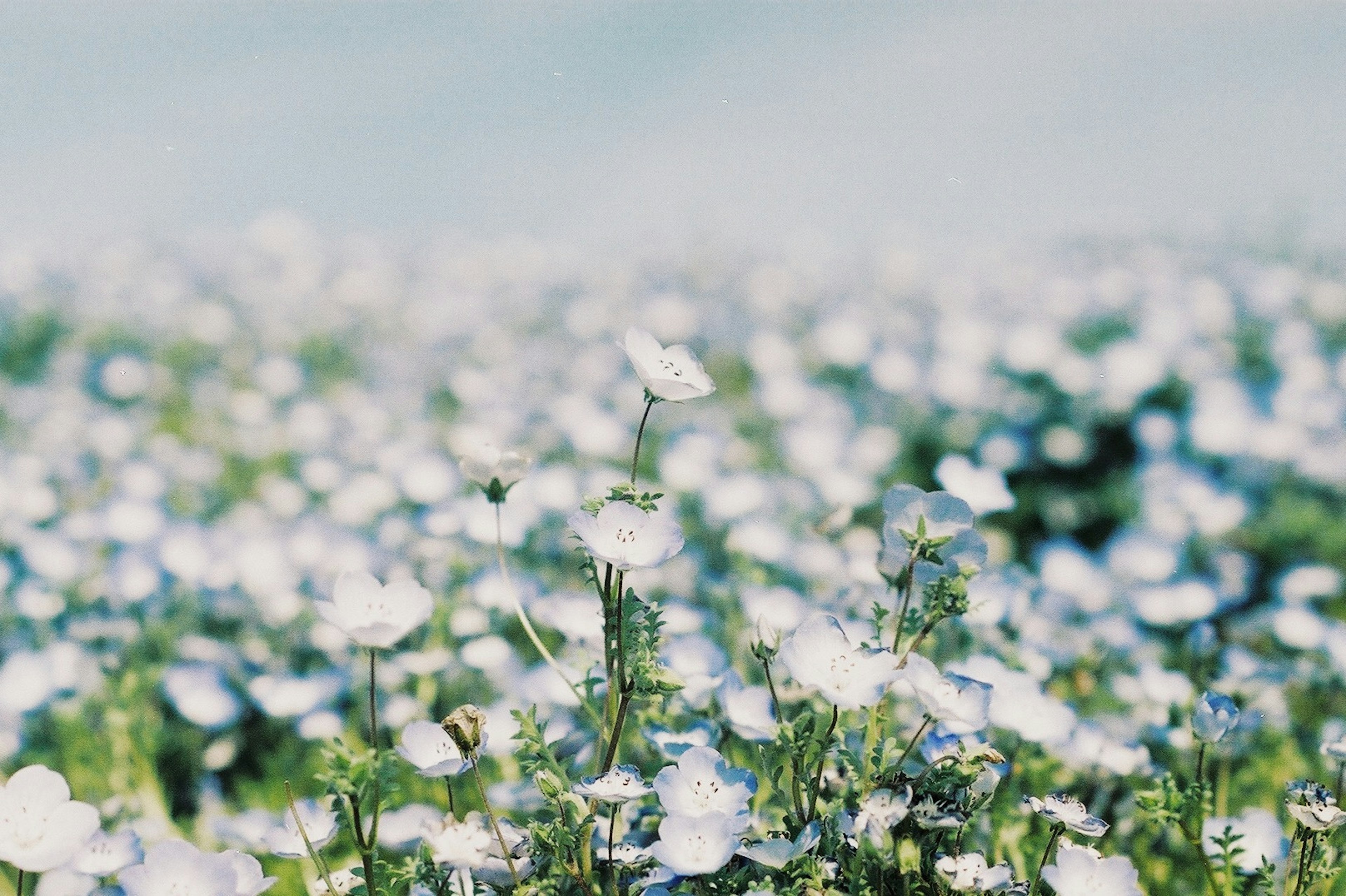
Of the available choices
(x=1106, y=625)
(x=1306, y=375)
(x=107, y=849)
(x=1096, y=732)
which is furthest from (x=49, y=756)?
(x=1306, y=375)

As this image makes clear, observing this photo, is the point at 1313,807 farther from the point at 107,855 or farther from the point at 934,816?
the point at 107,855

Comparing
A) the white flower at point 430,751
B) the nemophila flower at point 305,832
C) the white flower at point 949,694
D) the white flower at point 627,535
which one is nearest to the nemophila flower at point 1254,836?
the white flower at point 949,694

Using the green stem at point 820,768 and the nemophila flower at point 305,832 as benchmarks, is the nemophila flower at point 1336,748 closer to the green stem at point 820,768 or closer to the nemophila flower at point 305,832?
the green stem at point 820,768

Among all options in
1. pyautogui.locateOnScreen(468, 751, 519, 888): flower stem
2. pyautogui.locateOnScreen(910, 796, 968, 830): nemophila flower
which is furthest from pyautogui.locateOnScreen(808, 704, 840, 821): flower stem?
pyautogui.locateOnScreen(468, 751, 519, 888): flower stem

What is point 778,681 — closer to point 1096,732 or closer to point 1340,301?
point 1096,732

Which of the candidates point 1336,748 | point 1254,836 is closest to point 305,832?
point 1336,748

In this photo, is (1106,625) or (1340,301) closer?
(1106,625)
